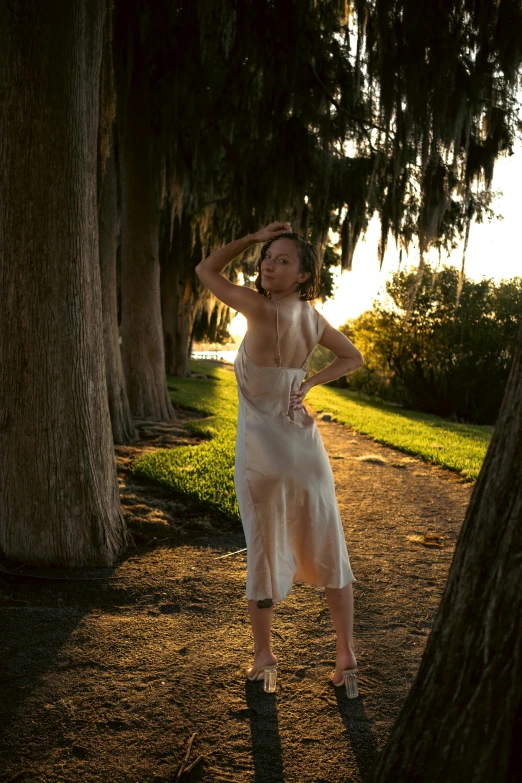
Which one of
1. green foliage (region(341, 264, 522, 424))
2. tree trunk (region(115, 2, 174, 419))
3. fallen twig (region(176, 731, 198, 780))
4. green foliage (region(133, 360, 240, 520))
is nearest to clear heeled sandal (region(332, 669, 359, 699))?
fallen twig (region(176, 731, 198, 780))

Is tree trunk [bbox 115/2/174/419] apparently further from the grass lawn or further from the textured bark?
the textured bark

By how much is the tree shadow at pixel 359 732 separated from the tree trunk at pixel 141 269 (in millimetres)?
8225

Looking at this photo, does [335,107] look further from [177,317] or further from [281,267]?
[177,317]

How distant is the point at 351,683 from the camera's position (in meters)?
2.67

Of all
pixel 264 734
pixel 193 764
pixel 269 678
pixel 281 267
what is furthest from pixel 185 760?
pixel 281 267

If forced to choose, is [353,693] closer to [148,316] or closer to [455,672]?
[455,672]

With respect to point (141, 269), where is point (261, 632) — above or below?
below

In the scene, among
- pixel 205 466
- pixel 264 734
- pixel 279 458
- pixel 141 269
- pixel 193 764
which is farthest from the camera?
pixel 141 269

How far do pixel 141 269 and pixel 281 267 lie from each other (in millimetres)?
8222

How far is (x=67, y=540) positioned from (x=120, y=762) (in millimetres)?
2052

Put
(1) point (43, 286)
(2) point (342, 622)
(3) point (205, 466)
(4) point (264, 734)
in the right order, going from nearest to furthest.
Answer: (4) point (264, 734)
(2) point (342, 622)
(1) point (43, 286)
(3) point (205, 466)

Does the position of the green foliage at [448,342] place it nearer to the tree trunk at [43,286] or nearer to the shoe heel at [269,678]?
the tree trunk at [43,286]

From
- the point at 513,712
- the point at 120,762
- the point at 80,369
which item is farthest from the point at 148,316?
the point at 513,712

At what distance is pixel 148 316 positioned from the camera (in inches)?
421
